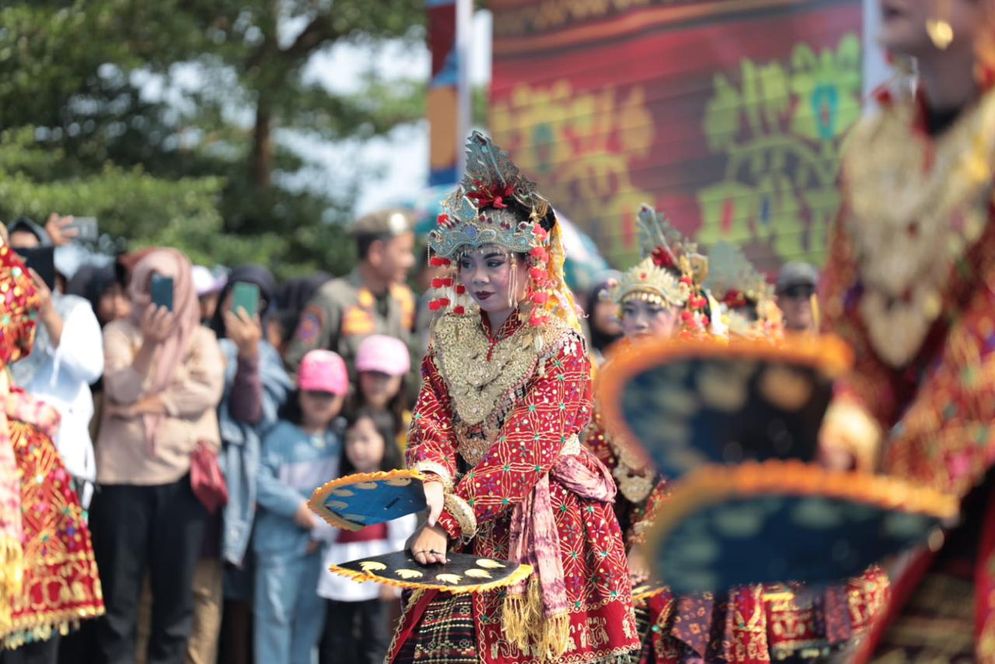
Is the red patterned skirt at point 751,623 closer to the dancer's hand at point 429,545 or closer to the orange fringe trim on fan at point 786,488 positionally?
the dancer's hand at point 429,545

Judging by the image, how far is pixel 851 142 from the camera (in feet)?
10.6

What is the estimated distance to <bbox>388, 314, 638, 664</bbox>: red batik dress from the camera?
17.0ft

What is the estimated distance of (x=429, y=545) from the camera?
4973 millimetres

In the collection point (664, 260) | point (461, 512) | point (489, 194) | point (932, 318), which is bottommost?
point (461, 512)

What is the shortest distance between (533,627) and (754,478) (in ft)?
8.81

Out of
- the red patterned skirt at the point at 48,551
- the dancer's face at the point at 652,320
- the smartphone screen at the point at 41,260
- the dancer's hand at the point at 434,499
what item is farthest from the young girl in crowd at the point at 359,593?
the dancer's hand at the point at 434,499

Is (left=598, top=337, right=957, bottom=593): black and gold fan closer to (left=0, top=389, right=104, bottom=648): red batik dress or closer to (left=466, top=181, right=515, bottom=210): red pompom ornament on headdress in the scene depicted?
(left=466, top=181, right=515, bottom=210): red pompom ornament on headdress

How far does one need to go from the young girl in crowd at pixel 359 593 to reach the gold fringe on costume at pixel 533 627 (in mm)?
2662

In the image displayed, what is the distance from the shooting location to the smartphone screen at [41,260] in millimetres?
7609

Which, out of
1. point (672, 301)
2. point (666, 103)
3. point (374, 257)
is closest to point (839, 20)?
point (666, 103)

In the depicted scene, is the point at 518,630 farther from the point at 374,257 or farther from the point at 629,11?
the point at 629,11

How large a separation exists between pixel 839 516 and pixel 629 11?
13.3m

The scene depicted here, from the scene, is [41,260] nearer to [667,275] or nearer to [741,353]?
[667,275]

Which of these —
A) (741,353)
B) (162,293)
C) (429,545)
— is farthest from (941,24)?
(162,293)
